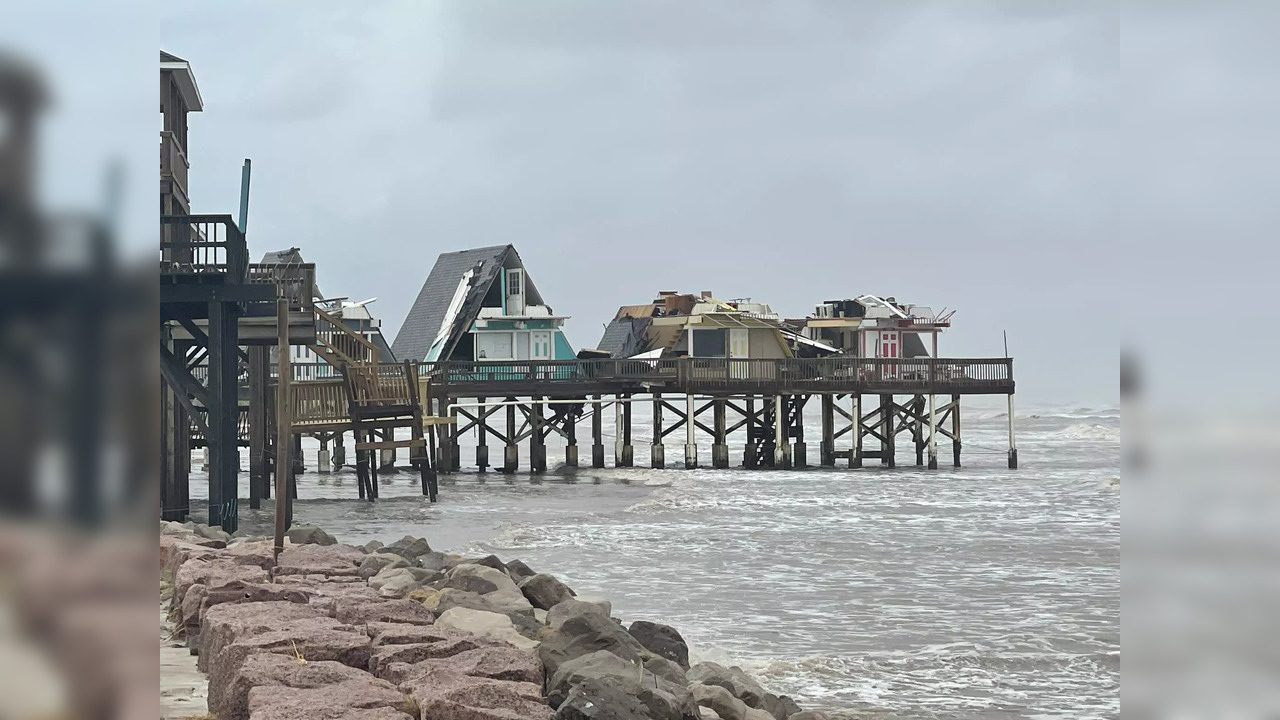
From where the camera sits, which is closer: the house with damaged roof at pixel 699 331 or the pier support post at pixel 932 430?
the pier support post at pixel 932 430

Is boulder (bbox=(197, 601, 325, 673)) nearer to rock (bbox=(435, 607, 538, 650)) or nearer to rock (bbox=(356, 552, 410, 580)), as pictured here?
rock (bbox=(435, 607, 538, 650))

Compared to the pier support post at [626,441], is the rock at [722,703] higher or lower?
lower

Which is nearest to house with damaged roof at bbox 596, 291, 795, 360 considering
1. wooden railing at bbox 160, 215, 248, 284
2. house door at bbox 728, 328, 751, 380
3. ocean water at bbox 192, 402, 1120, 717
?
house door at bbox 728, 328, 751, 380

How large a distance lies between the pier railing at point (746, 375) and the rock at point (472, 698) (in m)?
41.6

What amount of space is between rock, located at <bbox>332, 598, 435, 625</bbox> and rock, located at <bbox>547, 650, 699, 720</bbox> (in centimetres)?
201

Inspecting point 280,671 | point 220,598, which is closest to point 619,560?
point 220,598

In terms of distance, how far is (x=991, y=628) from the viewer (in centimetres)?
1653

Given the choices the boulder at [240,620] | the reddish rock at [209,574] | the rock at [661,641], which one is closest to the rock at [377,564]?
the reddish rock at [209,574]

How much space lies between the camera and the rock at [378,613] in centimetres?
1017

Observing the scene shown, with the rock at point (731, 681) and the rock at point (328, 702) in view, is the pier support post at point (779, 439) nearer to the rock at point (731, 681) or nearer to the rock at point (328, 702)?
the rock at point (731, 681)
